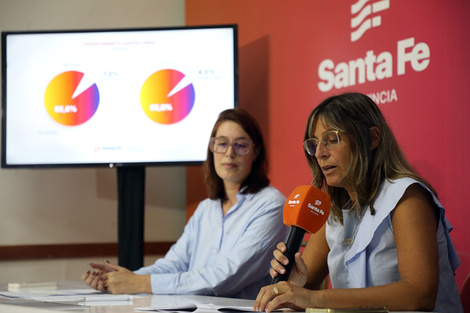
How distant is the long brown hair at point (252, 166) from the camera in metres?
3.03

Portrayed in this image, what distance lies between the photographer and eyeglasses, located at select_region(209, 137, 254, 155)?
300 cm

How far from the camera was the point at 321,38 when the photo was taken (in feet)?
11.5

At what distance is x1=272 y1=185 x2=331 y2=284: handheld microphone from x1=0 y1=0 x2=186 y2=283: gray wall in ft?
9.70

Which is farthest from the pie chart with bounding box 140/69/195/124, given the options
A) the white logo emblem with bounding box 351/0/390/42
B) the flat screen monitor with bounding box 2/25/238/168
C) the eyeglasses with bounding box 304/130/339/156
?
the eyeglasses with bounding box 304/130/339/156

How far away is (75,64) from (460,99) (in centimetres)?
231

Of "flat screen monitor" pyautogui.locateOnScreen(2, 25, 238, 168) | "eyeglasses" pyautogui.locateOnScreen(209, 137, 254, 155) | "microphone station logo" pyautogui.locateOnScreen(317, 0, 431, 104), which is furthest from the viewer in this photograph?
"flat screen monitor" pyautogui.locateOnScreen(2, 25, 238, 168)

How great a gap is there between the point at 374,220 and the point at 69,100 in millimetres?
2443

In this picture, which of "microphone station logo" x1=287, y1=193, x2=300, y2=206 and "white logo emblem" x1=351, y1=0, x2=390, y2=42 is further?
"white logo emblem" x1=351, y1=0, x2=390, y2=42

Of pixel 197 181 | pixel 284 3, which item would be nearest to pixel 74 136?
pixel 197 181

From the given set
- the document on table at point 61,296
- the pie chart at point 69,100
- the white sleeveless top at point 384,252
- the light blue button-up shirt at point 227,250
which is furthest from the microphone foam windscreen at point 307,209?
the pie chart at point 69,100

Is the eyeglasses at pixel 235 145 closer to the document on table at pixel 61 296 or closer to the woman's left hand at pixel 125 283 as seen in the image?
the woman's left hand at pixel 125 283

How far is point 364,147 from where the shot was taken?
6.66 ft

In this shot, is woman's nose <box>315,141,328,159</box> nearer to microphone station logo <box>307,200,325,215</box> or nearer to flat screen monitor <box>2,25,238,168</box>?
microphone station logo <box>307,200,325,215</box>

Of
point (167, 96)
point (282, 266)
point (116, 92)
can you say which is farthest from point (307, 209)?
point (116, 92)
